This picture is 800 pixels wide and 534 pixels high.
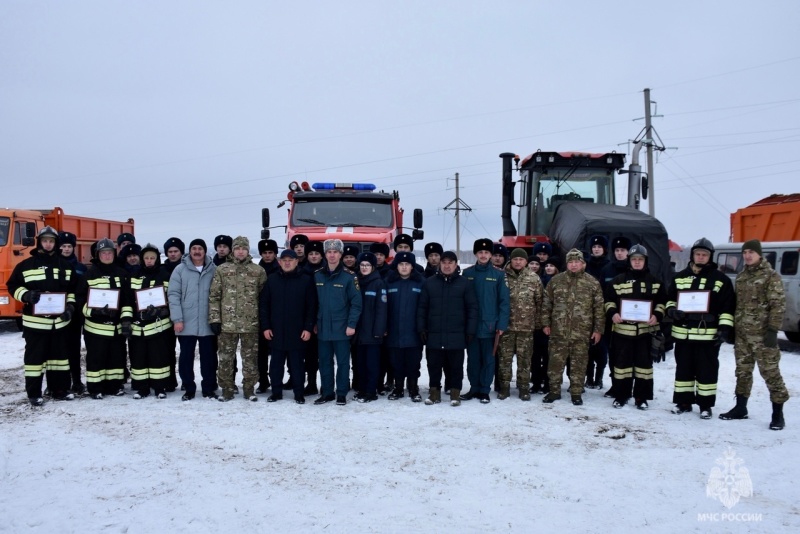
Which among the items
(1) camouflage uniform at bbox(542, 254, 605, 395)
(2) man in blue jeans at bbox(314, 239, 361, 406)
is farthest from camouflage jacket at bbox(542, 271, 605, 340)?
(2) man in blue jeans at bbox(314, 239, 361, 406)

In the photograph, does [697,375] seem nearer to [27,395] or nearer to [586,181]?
[586,181]

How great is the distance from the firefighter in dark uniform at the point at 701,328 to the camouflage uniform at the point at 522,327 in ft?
4.58

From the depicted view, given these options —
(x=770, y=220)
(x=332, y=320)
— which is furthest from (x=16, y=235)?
(x=770, y=220)

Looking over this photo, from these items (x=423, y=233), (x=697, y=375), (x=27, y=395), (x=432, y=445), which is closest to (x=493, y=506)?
(x=432, y=445)

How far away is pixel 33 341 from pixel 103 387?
894 mm

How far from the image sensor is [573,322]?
6.33 m

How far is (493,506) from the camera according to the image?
3734mm

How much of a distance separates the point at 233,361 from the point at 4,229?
7.84 meters

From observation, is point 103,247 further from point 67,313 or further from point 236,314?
point 236,314

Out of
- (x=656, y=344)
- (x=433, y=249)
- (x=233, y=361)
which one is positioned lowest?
(x=233, y=361)

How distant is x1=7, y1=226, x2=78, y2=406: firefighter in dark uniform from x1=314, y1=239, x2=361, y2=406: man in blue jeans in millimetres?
2768

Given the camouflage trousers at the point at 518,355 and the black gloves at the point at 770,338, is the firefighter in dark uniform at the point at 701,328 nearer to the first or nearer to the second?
the black gloves at the point at 770,338

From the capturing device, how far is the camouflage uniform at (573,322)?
20.7 feet

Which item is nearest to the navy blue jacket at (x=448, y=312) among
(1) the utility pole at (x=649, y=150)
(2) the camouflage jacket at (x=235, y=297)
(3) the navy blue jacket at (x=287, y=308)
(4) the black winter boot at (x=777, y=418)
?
(3) the navy blue jacket at (x=287, y=308)
